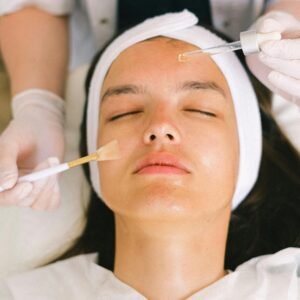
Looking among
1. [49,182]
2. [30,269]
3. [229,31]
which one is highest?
[229,31]

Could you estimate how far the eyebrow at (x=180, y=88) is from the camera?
142 cm

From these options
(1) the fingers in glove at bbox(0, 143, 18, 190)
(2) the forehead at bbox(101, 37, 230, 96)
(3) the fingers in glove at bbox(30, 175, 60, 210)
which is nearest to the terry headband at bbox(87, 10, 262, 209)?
(2) the forehead at bbox(101, 37, 230, 96)

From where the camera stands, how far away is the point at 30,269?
1.62m

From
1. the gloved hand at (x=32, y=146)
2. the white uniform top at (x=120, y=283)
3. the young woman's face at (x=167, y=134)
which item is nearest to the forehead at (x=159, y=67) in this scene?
the young woman's face at (x=167, y=134)

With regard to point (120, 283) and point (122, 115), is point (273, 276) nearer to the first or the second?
point (120, 283)

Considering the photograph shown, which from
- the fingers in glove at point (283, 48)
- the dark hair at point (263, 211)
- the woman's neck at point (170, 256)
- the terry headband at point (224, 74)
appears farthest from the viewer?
the dark hair at point (263, 211)

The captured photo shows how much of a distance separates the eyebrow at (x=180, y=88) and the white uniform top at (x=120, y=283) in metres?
0.43

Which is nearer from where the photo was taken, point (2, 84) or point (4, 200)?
point (4, 200)

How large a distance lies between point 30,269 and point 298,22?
0.93 meters

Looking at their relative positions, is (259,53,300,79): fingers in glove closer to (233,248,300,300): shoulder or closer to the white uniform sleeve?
(233,248,300,300): shoulder

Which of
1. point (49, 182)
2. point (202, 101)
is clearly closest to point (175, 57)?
point (202, 101)

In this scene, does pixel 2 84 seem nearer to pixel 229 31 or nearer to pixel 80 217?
pixel 80 217

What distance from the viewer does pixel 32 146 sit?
157 centimetres

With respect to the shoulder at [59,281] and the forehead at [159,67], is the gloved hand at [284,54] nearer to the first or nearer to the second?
the forehead at [159,67]
